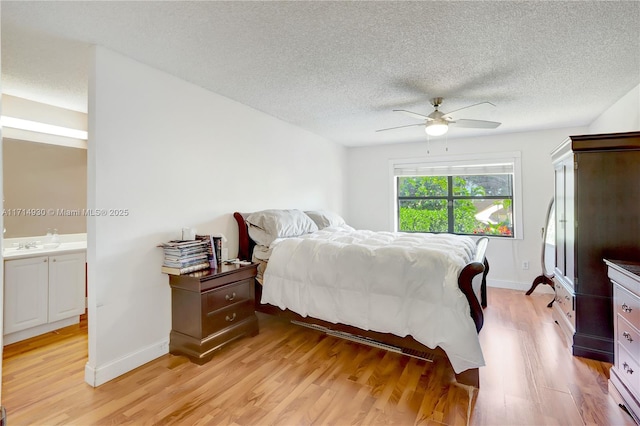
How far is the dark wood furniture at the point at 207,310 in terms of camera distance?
2.49 metres

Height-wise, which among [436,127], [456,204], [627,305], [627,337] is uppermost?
[436,127]

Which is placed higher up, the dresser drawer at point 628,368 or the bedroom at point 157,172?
the bedroom at point 157,172

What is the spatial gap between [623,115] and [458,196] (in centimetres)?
225

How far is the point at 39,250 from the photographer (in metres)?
3.00

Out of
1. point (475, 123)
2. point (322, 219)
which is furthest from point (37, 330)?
point (475, 123)

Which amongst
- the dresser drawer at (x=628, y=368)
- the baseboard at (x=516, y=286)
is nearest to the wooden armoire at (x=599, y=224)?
the dresser drawer at (x=628, y=368)

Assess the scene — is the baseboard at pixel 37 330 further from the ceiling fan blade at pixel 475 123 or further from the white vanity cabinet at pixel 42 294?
the ceiling fan blade at pixel 475 123

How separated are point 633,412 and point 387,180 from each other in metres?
4.14

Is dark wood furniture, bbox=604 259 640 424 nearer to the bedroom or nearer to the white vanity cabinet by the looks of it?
the bedroom

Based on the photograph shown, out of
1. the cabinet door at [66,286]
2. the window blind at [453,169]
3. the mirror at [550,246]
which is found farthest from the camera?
the window blind at [453,169]

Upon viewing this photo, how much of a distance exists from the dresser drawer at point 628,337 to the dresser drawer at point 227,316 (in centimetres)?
273

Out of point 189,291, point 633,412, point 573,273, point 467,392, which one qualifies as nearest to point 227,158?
point 189,291

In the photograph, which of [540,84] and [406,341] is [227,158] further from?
[540,84]

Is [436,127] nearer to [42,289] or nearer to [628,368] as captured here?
[628,368]
